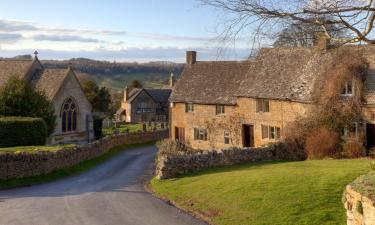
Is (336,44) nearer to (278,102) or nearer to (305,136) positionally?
(305,136)

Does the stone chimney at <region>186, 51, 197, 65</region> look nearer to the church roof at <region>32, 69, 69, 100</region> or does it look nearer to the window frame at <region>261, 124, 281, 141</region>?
the church roof at <region>32, 69, 69, 100</region>

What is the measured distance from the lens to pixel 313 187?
777 inches

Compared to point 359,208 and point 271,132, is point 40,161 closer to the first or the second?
point 271,132

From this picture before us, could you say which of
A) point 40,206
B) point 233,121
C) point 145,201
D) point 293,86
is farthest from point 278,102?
point 40,206

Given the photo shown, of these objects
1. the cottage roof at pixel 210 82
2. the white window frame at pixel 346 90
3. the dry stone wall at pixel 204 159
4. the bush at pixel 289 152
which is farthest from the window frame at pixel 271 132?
the dry stone wall at pixel 204 159

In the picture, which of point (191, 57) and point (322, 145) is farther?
point (191, 57)

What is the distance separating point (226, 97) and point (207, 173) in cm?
1883

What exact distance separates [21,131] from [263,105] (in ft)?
66.2

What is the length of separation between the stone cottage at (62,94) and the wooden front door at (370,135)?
3058cm

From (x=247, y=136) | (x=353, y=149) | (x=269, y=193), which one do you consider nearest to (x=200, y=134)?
(x=247, y=136)

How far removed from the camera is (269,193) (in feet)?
64.3

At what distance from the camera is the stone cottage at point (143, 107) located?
3627 inches

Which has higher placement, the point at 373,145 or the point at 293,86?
the point at 293,86

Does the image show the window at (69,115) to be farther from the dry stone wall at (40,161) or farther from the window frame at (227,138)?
the window frame at (227,138)
